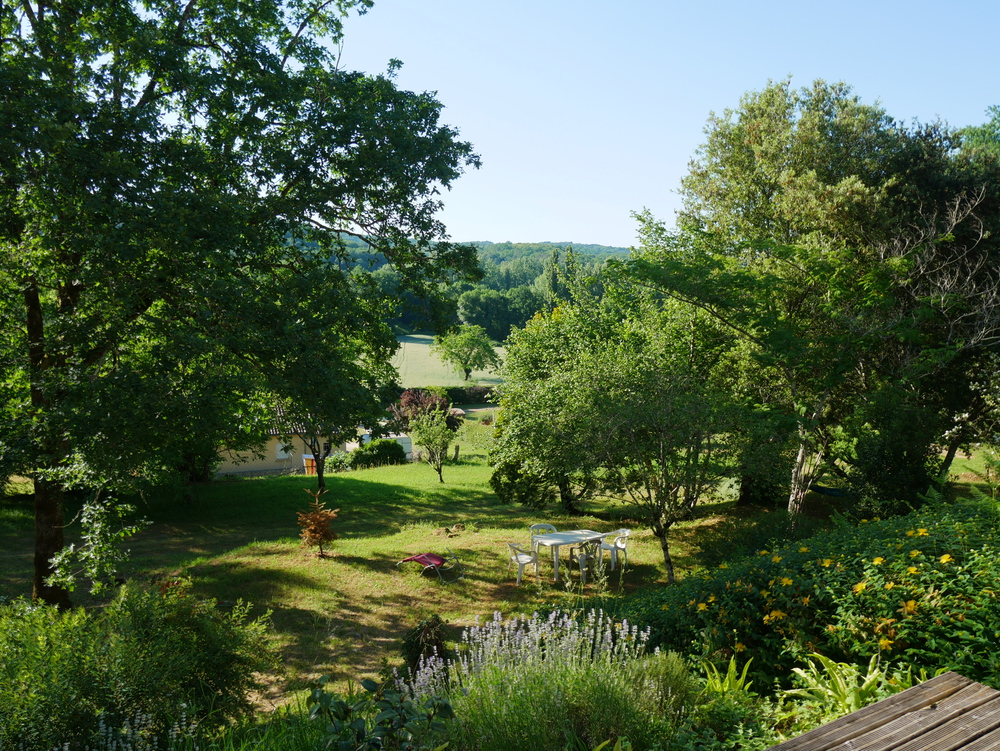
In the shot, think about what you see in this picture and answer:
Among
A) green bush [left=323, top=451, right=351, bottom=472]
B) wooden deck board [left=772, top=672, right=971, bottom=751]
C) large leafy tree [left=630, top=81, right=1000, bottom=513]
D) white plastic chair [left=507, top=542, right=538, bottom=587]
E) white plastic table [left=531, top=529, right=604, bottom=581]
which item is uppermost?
large leafy tree [left=630, top=81, right=1000, bottom=513]

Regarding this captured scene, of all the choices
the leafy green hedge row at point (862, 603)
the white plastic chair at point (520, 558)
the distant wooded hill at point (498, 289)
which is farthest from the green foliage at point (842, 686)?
the distant wooded hill at point (498, 289)

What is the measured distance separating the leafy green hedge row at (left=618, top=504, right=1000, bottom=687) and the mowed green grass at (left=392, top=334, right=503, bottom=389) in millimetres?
55002

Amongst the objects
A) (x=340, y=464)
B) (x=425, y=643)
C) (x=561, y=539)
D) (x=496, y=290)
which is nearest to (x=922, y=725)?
(x=425, y=643)

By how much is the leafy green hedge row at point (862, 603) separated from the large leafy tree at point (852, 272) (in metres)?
5.15

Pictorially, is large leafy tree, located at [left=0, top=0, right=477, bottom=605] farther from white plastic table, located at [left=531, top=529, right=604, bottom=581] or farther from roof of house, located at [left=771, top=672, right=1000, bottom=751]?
roof of house, located at [left=771, top=672, right=1000, bottom=751]

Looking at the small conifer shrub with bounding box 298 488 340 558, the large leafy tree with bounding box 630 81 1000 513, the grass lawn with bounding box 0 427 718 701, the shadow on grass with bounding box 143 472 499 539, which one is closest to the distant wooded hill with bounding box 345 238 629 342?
the large leafy tree with bounding box 630 81 1000 513

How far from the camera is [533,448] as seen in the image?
10070mm

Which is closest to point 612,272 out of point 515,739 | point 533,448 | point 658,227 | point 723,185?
point 658,227

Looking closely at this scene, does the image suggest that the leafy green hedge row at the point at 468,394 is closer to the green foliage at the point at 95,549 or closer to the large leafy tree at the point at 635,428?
the large leafy tree at the point at 635,428

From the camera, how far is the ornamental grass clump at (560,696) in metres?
3.05

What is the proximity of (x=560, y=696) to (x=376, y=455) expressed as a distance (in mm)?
27126

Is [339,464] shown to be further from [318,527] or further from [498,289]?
[498,289]

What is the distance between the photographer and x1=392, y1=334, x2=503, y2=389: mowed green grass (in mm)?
64250

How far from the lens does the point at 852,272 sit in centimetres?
1173
